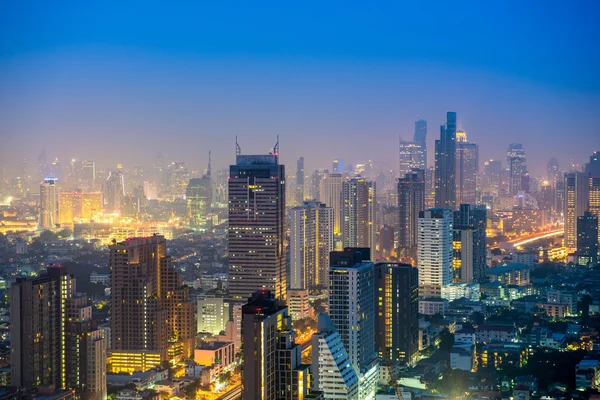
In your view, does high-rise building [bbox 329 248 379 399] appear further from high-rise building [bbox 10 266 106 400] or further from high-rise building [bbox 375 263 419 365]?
high-rise building [bbox 10 266 106 400]

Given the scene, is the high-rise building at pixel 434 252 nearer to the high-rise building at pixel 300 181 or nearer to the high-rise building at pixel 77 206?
the high-rise building at pixel 300 181

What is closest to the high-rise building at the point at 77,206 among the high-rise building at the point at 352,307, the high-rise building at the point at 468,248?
the high-rise building at the point at 468,248

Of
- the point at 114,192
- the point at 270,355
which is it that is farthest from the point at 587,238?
the point at 270,355

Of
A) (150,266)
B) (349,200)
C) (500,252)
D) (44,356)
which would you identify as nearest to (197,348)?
(150,266)

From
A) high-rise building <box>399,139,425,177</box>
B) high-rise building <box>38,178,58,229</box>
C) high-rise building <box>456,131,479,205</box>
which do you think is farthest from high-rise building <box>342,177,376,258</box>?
high-rise building <box>38,178,58,229</box>

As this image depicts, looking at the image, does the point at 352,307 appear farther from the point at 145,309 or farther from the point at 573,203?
the point at 573,203

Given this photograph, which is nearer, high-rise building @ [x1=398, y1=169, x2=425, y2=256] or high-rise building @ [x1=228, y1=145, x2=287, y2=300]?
high-rise building @ [x1=228, y1=145, x2=287, y2=300]
